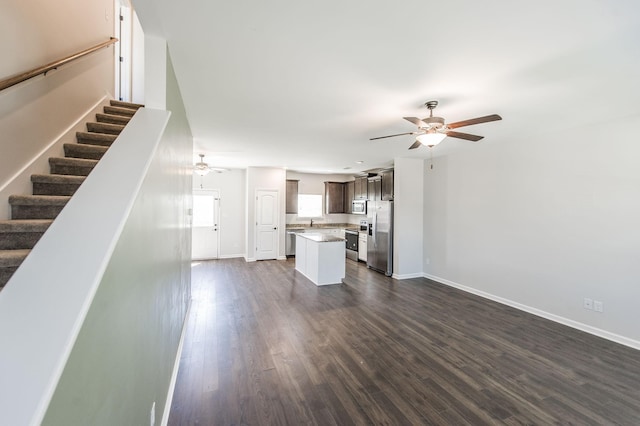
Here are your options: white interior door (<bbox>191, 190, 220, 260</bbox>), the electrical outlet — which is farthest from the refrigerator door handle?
white interior door (<bbox>191, 190, 220, 260</bbox>)

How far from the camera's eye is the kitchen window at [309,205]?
359 inches

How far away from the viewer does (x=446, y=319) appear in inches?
153

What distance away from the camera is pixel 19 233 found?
1723 millimetres

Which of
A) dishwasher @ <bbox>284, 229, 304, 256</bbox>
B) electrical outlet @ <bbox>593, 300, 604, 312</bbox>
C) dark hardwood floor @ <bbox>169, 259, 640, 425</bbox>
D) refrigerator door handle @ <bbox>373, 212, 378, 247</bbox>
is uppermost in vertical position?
refrigerator door handle @ <bbox>373, 212, 378, 247</bbox>

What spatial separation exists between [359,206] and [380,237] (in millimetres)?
1764

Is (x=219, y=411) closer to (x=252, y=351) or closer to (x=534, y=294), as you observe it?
(x=252, y=351)

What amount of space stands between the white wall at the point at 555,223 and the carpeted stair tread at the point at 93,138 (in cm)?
526

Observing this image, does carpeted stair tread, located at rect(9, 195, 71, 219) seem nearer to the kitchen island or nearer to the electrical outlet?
the kitchen island

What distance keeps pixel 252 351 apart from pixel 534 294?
4119 millimetres

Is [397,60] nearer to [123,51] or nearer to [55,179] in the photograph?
[55,179]

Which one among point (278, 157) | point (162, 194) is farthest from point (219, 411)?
point (278, 157)

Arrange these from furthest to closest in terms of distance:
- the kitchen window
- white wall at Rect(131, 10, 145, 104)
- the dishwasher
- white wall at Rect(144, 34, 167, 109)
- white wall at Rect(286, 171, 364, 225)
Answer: the kitchen window, white wall at Rect(286, 171, 364, 225), the dishwasher, white wall at Rect(131, 10, 145, 104), white wall at Rect(144, 34, 167, 109)

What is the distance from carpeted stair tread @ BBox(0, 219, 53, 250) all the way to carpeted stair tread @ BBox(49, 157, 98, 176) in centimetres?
84

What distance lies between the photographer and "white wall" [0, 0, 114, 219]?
1.95 meters
